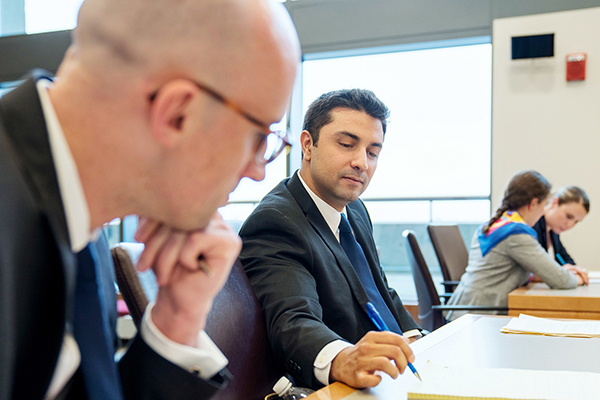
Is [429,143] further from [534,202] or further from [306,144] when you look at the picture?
[306,144]

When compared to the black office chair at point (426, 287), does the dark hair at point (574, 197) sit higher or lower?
higher

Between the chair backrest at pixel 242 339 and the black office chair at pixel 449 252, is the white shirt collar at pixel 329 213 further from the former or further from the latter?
the black office chair at pixel 449 252

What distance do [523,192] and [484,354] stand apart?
2.25m

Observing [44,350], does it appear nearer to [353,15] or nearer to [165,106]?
[165,106]

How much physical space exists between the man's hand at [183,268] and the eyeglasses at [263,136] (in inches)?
5.3

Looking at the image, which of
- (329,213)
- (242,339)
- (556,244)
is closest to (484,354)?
(242,339)

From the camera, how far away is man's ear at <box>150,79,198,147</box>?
0.57 m

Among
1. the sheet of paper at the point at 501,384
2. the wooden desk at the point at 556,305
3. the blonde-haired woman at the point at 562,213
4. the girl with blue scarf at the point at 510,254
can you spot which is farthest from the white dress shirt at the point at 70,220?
the blonde-haired woman at the point at 562,213

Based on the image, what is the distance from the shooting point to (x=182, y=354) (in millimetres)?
767

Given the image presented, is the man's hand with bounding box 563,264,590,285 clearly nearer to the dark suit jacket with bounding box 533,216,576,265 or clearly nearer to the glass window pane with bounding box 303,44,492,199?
the dark suit jacket with bounding box 533,216,576,265

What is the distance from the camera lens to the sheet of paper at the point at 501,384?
2.72 feet

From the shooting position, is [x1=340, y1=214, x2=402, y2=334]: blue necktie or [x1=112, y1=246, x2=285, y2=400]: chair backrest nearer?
[x1=112, y1=246, x2=285, y2=400]: chair backrest

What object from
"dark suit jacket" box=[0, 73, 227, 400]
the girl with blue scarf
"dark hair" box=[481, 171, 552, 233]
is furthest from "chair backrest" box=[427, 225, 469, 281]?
"dark suit jacket" box=[0, 73, 227, 400]

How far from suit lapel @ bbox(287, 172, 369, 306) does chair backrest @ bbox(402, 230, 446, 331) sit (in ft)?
4.75
